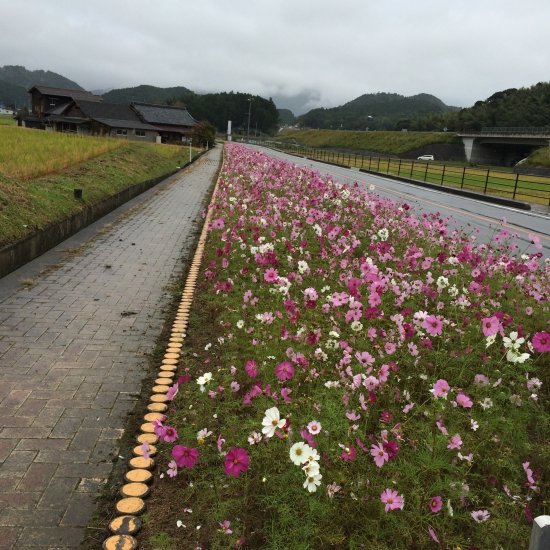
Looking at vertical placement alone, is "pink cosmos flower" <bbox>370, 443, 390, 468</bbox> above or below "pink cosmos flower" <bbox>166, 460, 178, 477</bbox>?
above

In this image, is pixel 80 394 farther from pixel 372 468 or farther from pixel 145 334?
pixel 372 468

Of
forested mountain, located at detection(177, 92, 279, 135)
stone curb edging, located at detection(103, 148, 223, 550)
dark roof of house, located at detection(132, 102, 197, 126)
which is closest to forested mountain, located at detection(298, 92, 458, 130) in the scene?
forested mountain, located at detection(177, 92, 279, 135)

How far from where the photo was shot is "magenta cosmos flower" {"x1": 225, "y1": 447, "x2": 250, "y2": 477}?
2.18 m

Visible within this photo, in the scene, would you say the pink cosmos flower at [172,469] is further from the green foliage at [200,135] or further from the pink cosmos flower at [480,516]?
the green foliage at [200,135]

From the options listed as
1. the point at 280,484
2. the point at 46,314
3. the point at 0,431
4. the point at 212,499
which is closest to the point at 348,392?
the point at 280,484

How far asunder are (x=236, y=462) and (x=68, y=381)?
2296 millimetres

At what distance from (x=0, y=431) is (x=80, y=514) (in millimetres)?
1053

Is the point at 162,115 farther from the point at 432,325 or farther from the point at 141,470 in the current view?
the point at 141,470

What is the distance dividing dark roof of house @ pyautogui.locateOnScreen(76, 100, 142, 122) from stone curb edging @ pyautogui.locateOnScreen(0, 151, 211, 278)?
55.1 meters

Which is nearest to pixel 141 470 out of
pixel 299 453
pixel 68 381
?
pixel 299 453

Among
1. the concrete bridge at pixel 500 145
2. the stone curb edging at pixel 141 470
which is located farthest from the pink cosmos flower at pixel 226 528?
the concrete bridge at pixel 500 145

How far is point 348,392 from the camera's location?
334 centimetres

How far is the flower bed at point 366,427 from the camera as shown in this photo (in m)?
2.39

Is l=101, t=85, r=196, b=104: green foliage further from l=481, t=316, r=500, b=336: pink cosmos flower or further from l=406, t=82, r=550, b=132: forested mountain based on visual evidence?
l=481, t=316, r=500, b=336: pink cosmos flower
